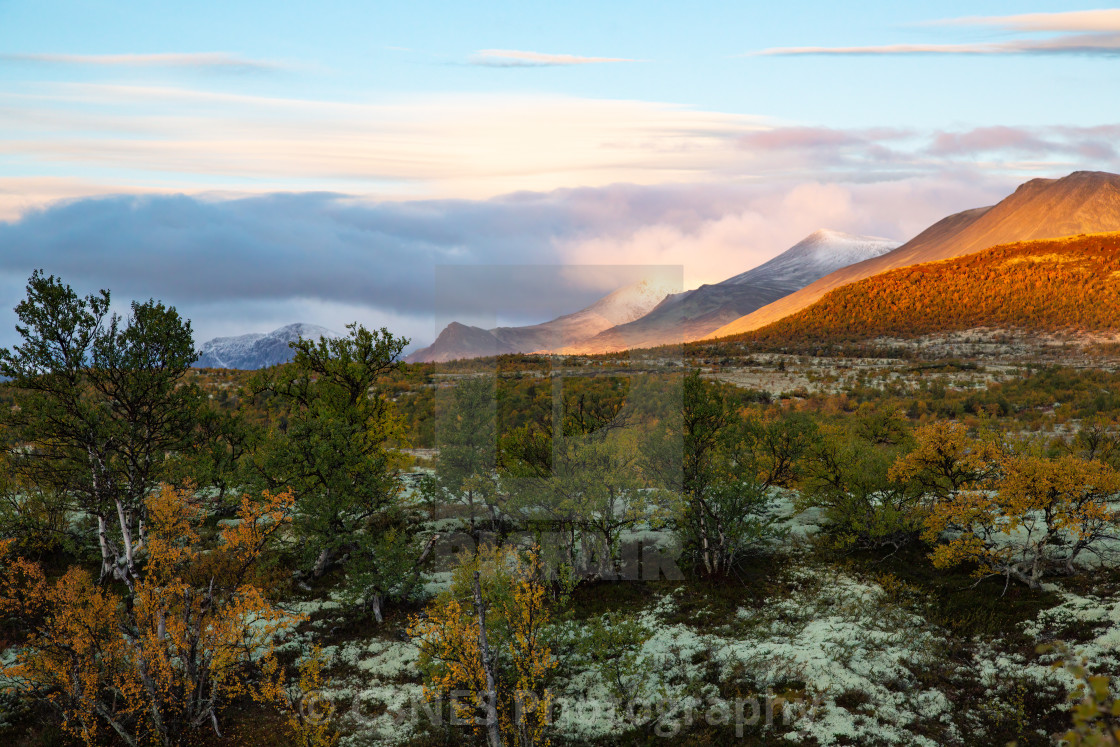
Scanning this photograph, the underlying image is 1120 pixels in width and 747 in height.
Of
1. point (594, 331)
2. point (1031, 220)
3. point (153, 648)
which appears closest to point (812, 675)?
point (594, 331)

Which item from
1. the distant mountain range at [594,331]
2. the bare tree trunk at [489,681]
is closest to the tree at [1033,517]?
the distant mountain range at [594,331]

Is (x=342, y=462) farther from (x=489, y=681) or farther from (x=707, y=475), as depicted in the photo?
(x=707, y=475)

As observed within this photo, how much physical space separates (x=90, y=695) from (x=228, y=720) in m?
3.91

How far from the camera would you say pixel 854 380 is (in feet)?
226

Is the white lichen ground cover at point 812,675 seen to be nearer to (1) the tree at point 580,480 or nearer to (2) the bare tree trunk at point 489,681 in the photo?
(2) the bare tree trunk at point 489,681

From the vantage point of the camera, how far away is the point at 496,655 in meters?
17.1

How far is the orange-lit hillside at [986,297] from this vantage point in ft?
291

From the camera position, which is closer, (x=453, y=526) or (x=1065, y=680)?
(x=1065, y=680)

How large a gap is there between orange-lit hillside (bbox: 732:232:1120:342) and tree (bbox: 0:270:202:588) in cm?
9847

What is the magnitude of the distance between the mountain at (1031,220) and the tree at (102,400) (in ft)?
447

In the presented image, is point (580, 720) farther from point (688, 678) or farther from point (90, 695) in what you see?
point (90, 695)

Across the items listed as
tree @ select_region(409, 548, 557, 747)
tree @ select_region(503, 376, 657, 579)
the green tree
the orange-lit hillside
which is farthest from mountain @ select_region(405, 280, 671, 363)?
the orange-lit hillside

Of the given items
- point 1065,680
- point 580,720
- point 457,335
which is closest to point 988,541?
point 1065,680

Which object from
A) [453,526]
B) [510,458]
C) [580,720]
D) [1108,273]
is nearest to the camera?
[580,720]
